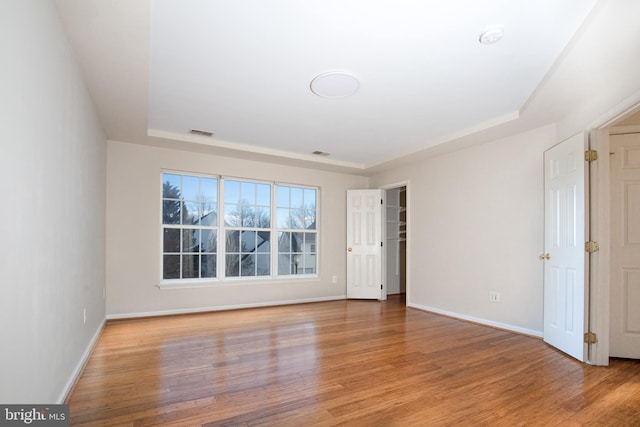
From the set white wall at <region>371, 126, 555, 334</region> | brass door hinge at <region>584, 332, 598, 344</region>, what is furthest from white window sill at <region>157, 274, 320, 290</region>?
brass door hinge at <region>584, 332, 598, 344</region>

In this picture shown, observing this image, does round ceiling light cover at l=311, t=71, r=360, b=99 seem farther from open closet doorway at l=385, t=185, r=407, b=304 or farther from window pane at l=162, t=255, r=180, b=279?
open closet doorway at l=385, t=185, r=407, b=304

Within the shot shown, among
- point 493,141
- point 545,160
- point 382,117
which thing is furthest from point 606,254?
point 382,117

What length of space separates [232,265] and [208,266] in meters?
0.39

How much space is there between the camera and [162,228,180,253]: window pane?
5.10 metres

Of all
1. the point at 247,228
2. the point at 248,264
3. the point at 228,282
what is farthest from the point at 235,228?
the point at 228,282

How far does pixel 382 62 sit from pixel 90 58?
89.7 inches

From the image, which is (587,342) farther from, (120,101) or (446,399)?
(120,101)

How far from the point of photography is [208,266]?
5.40 metres

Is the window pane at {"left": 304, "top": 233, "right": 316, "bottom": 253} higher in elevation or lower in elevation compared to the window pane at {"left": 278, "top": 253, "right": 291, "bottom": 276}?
higher

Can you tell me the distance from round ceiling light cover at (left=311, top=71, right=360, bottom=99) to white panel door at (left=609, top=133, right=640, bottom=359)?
2681 millimetres

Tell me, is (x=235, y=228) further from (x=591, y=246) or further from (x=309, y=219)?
(x=591, y=246)

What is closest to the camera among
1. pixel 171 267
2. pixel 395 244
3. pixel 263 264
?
pixel 171 267

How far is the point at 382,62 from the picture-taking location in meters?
2.78

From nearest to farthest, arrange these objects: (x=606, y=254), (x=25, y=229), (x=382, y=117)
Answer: (x=25, y=229) → (x=606, y=254) → (x=382, y=117)
